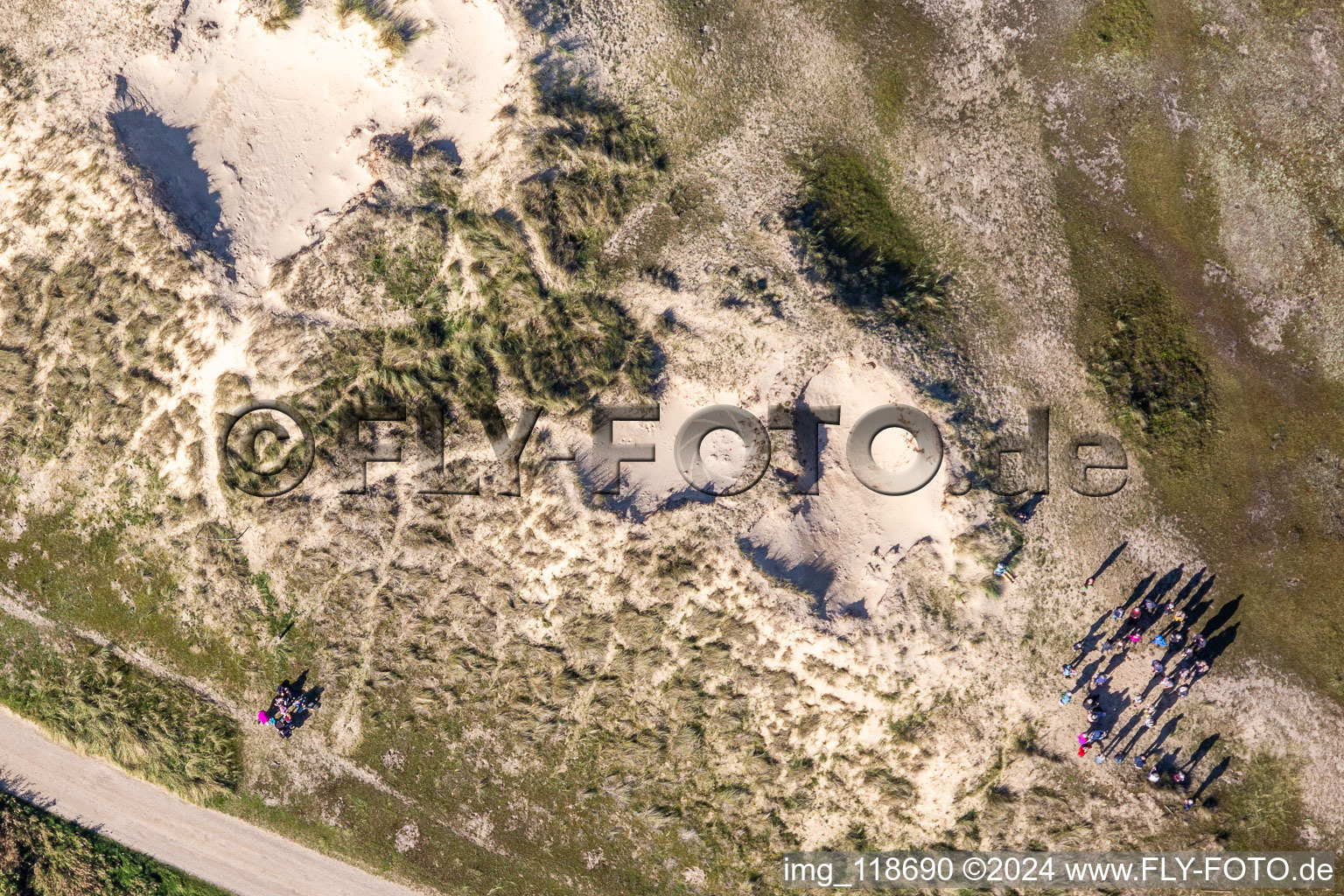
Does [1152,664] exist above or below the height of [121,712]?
above

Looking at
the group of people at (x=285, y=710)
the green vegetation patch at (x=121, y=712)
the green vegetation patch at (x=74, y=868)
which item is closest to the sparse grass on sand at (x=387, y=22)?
the group of people at (x=285, y=710)

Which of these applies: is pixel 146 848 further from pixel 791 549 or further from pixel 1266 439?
pixel 1266 439

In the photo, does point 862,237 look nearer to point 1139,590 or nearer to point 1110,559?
point 1110,559

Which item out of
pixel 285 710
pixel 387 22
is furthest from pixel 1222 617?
pixel 387 22

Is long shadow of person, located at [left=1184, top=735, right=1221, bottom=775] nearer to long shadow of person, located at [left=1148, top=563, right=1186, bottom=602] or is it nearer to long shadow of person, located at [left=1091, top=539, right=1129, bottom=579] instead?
long shadow of person, located at [left=1148, top=563, right=1186, bottom=602]

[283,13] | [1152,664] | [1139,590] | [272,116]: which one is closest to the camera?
[1152,664]

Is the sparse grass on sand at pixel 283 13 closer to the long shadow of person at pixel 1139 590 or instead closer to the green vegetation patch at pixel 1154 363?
the green vegetation patch at pixel 1154 363

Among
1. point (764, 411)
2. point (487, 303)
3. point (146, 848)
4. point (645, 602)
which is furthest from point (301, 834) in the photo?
point (764, 411)

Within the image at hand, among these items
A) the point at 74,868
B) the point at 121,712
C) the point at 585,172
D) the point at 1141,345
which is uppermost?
the point at 1141,345
